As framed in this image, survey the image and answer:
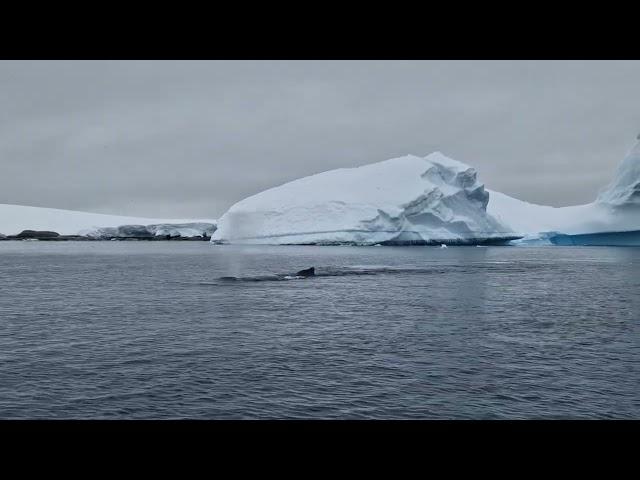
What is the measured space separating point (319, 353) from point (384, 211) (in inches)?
3155

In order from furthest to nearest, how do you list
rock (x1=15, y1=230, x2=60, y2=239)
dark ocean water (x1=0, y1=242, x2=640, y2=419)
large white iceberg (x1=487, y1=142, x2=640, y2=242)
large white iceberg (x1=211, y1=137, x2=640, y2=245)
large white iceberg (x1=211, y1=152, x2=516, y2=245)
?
rock (x1=15, y1=230, x2=60, y2=239) < large white iceberg (x1=211, y1=152, x2=516, y2=245) < large white iceberg (x1=211, y1=137, x2=640, y2=245) < large white iceberg (x1=487, y1=142, x2=640, y2=242) < dark ocean water (x1=0, y1=242, x2=640, y2=419)

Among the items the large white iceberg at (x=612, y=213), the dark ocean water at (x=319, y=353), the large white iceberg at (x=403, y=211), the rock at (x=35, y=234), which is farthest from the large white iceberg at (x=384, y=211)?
the rock at (x=35, y=234)

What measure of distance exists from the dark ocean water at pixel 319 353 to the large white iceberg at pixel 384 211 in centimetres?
6165

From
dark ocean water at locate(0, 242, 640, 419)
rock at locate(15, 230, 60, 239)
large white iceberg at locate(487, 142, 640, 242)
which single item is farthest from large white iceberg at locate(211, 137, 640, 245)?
rock at locate(15, 230, 60, 239)

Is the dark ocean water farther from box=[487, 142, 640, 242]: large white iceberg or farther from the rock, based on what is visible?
the rock

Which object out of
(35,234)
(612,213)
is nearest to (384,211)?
(612,213)

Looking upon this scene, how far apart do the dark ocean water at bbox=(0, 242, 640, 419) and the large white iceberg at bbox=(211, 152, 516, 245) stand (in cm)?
6165

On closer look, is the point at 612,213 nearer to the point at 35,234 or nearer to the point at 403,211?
Answer: the point at 403,211

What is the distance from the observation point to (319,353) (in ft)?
59.6

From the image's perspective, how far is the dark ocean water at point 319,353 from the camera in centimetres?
1230

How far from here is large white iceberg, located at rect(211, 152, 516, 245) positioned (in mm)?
98812
